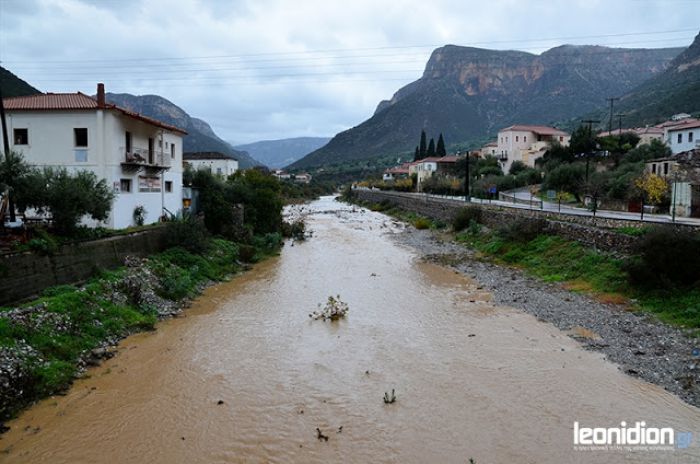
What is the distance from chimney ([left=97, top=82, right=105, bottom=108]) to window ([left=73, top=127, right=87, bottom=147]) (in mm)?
1425

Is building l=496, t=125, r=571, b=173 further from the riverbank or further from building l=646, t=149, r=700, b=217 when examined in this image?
the riverbank

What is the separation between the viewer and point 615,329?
15852mm

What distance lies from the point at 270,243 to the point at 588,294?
21233 mm

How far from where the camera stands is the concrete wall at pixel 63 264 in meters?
14.1

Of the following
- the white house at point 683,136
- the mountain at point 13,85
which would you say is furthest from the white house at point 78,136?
the white house at point 683,136

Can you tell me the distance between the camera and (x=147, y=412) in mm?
10945

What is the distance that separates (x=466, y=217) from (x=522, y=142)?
42.7 m

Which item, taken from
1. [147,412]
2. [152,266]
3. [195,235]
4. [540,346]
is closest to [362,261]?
[195,235]

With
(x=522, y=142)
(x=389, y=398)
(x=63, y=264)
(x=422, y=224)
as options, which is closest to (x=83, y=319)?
(x=63, y=264)

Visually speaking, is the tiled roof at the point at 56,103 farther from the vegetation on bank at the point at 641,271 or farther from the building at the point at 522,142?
the building at the point at 522,142

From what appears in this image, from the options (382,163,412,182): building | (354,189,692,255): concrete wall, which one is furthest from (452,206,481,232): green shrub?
(382,163,412,182): building

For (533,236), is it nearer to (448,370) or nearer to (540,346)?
(540,346)

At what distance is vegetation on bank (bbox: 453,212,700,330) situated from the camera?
16.7 meters

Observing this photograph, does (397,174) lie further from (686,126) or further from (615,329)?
(615,329)
